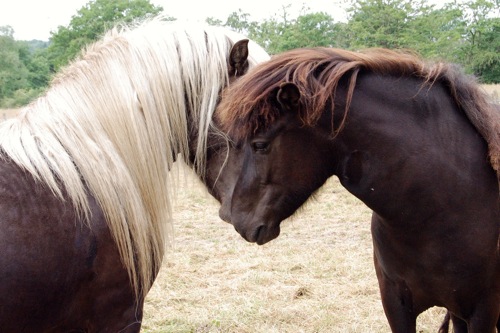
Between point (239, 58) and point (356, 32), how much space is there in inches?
884

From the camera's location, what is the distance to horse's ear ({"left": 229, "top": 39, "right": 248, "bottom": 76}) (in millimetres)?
2121

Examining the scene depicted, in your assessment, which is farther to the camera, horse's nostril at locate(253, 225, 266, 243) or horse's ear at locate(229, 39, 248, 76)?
horse's ear at locate(229, 39, 248, 76)

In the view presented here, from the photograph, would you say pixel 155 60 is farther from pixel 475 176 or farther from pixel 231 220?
pixel 475 176

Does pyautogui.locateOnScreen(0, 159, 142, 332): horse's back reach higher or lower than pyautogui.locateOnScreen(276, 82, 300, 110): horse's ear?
lower

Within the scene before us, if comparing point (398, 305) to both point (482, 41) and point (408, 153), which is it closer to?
point (408, 153)

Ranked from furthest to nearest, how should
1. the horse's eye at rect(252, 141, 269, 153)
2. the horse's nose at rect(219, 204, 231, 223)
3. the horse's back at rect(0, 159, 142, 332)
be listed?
the horse's nose at rect(219, 204, 231, 223) → the horse's eye at rect(252, 141, 269, 153) → the horse's back at rect(0, 159, 142, 332)

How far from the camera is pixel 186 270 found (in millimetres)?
4934

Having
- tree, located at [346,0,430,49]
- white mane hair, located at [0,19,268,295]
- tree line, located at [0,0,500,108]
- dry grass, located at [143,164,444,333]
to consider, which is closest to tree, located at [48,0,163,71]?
tree line, located at [0,0,500,108]

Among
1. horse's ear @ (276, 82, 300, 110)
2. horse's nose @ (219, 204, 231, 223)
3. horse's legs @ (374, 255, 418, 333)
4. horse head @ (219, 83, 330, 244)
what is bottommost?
horse's legs @ (374, 255, 418, 333)

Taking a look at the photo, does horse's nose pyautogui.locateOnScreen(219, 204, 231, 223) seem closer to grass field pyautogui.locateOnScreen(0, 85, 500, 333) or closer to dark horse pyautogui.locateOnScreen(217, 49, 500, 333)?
dark horse pyautogui.locateOnScreen(217, 49, 500, 333)

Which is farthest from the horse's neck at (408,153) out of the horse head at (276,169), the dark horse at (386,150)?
the horse head at (276,169)

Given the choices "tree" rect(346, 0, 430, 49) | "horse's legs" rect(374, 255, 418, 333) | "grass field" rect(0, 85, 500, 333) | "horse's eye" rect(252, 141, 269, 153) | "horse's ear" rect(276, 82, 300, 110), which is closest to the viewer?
"horse's ear" rect(276, 82, 300, 110)

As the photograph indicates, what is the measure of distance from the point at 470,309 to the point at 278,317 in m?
1.94

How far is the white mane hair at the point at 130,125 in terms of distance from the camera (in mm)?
1884
